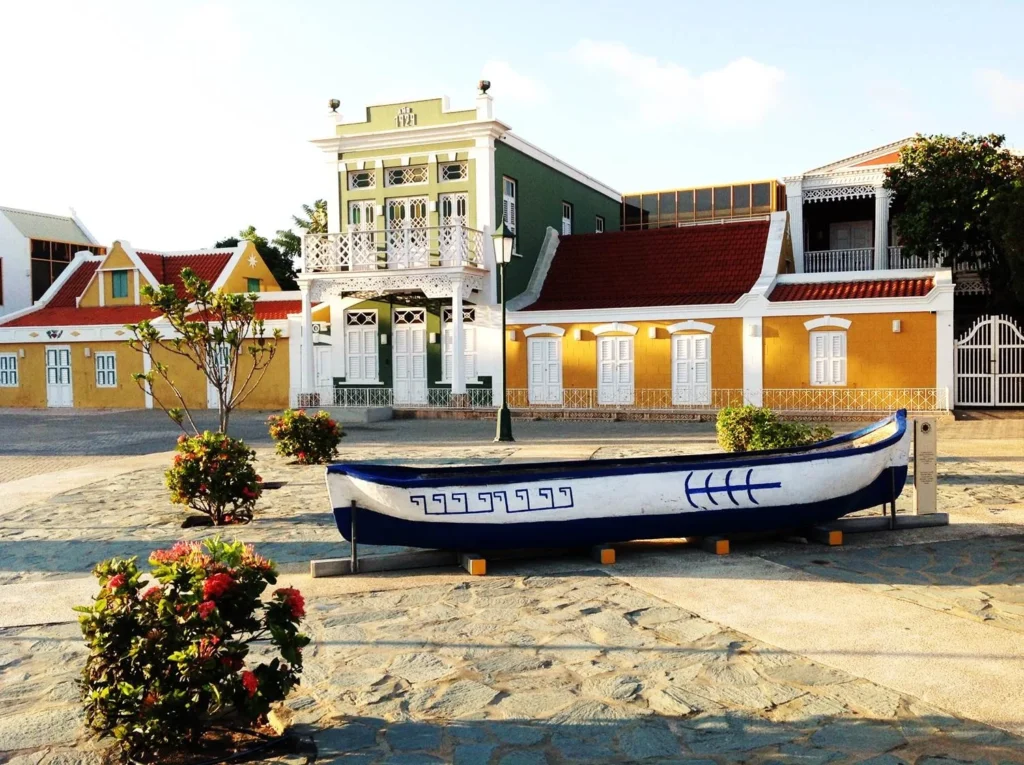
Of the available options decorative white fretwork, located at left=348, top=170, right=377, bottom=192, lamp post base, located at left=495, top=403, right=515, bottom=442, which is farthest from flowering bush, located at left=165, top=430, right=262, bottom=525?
decorative white fretwork, located at left=348, top=170, right=377, bottom=192

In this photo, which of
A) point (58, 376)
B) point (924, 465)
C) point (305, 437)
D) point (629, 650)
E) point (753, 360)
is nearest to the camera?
point (629, 650)

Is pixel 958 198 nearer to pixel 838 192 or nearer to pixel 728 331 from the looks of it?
pixel 838 192

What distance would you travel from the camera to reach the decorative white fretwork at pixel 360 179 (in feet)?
87.9

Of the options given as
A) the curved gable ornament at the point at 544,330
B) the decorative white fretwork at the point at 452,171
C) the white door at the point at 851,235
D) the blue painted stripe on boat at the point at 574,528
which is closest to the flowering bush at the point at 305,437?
the blue painted stripe on boat at the point at 574,528

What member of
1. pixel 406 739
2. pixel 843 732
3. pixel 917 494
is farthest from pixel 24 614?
pixel 917 494

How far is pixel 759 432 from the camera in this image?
1175 centimetres

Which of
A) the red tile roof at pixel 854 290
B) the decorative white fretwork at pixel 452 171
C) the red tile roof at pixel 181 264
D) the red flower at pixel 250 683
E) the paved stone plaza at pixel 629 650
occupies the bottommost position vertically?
the paved stone plaza at pixel 629 650

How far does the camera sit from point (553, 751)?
407 cm

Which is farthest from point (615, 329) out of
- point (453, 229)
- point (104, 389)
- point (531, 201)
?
point (104, 389)

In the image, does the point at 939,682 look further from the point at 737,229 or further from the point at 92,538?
the point at 737,229

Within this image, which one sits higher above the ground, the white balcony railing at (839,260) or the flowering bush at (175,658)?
the white balcony railing at (839,260)

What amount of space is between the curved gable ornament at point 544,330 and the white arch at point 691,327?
281 cm

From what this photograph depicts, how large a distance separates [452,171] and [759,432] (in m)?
16.3

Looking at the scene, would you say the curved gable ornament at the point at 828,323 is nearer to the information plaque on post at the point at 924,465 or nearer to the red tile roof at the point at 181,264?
the information plaque on post at the point at 924,465
